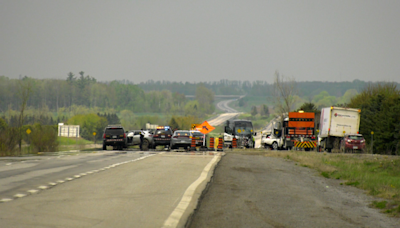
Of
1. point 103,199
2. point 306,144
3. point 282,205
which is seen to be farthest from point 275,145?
point 103,199

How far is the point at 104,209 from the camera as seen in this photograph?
9.20 metres

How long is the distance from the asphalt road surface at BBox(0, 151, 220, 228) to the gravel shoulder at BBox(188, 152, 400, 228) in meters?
0.47

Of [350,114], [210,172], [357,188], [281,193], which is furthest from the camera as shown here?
[350,114]

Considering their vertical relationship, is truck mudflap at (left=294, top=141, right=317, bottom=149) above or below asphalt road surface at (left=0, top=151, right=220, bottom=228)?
below

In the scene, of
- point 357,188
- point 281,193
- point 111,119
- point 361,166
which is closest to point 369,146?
point 361,166

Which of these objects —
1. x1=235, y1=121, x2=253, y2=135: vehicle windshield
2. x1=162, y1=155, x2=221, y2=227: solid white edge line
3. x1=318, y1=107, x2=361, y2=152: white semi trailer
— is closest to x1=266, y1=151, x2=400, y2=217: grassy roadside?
x1=162, y1=155, x2=221, y2=227: solid white edge line

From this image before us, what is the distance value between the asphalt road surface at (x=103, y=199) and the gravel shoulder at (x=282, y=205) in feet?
1.54

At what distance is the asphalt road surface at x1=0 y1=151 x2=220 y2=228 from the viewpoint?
26.7 feet

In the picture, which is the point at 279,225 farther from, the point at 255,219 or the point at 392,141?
the point at 392,141

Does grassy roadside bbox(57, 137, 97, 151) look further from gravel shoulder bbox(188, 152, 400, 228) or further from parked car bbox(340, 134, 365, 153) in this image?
gravel shoulder bbox(188, 152, 400, 228)

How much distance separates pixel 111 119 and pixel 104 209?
7407 inches

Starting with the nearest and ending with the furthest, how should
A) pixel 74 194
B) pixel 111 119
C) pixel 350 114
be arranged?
pixel 74 194
pixel 350 114
pixel 111 119

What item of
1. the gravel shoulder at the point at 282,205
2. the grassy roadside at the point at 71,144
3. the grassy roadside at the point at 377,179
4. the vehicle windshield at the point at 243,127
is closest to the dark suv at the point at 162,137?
the vehicle windshield at the point at 243,127

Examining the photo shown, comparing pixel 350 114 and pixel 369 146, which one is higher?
pixel 350 114
